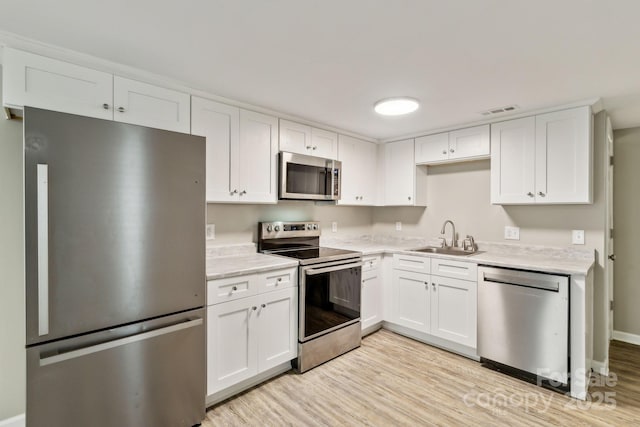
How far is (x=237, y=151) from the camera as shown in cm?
261

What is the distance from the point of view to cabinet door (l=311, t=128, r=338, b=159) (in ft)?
10.5

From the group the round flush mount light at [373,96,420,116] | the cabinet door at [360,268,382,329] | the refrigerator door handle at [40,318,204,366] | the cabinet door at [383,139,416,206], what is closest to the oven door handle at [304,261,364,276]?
the cabinet door at [360,268,382,329]

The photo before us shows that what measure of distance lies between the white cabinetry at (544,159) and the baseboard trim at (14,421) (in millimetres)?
3889

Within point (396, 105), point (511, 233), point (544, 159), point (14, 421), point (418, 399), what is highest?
point (396, 105)

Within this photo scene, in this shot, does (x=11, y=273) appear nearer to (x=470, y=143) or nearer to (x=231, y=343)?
(x=231, y=343)

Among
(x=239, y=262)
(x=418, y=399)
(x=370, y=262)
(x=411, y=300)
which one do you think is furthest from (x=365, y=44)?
(x=411, y=300)

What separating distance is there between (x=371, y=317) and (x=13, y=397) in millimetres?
2793

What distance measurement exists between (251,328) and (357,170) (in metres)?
2.18

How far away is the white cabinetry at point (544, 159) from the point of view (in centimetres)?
253

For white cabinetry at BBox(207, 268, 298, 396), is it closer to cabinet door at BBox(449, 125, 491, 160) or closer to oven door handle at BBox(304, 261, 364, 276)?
oven door handle at BBox(304, 261, 364, 276)

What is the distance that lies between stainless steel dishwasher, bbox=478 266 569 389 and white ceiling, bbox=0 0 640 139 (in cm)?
145

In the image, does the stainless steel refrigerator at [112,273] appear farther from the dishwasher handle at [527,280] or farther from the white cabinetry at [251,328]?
the dishwasher handle at [527,280]

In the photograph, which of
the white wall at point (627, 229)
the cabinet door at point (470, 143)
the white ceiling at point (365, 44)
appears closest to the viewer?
the white ceiling at point (365, 44)

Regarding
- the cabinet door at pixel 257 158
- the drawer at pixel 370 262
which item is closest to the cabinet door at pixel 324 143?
the cabinet door at pixel 257 158
